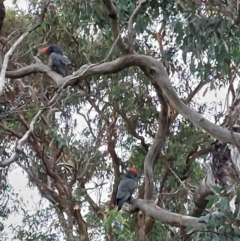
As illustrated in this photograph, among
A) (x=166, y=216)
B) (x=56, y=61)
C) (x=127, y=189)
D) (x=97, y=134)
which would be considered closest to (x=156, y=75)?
(x=166, y=216)

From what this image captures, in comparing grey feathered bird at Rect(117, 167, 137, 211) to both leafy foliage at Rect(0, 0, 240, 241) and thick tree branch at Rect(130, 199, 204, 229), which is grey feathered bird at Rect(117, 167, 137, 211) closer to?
leafy foliage at Rect(0, 0, 240, 241)

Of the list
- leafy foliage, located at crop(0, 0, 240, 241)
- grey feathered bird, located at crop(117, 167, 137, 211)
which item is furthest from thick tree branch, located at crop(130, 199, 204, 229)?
leafy foliage, located at crop(0, 0, 240, 241)

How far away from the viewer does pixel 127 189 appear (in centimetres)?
478

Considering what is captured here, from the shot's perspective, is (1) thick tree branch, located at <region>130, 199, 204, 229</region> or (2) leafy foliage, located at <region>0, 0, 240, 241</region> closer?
(1) thick tree branch, located at <region>130, 199, 204, 229</region>

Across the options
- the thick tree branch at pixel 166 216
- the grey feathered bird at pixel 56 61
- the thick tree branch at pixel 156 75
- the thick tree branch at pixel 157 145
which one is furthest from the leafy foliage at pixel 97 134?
the thick tree branch at pixel 156 75

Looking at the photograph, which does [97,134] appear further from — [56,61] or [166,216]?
[166,216]

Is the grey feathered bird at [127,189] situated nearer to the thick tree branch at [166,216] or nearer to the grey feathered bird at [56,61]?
the thick tree branch at [166,216]

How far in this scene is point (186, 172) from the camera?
5953mm

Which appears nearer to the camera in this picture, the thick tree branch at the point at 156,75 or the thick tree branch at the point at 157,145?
the thick tree branch at the point at 156,75

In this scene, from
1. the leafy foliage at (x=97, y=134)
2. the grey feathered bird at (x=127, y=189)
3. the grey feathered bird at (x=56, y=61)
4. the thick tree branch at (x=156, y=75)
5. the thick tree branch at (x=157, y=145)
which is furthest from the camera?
the leafy foliage at (x=97, y=134)

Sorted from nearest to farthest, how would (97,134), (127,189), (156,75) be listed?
1. (156,75)
2. (127,189)
3. (97,134)

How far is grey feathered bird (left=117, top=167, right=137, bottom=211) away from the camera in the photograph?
4.59 meters

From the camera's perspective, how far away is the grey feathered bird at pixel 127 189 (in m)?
4.59

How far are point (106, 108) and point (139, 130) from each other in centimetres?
52
